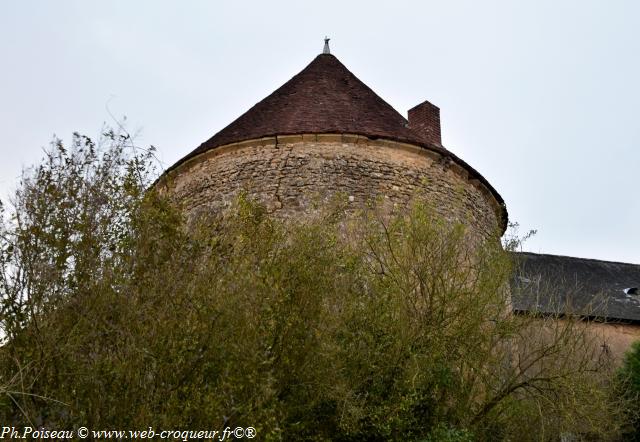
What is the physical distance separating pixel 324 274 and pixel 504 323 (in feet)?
7.82

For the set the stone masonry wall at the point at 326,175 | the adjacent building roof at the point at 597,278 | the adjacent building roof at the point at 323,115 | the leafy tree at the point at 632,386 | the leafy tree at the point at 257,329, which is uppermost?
the adjacent building roof at the point at 323,115

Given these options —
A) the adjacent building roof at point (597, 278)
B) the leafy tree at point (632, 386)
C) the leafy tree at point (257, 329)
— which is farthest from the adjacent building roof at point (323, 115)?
the adjacent building roof at point (597, 278)

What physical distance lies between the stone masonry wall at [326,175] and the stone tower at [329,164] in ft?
0.05

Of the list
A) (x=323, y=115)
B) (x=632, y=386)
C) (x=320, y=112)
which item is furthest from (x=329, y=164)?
(x=632, y=386)

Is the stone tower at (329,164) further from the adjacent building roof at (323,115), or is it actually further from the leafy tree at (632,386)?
the leafy tree at (632,386)

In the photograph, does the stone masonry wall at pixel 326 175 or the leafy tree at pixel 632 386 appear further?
the leafy tree at pixel 632 386

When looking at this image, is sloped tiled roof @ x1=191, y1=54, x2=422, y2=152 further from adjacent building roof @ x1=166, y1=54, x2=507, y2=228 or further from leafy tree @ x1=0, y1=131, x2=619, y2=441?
leafy tree @ x1=0, y1=131, x2=619, y2=441

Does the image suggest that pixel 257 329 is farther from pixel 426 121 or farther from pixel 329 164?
pixel 426 121

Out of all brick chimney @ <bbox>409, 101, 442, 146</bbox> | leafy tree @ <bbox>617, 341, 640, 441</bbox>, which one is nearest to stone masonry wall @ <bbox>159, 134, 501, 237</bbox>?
brick chimney @ <bbox>409, 101, 442, 146</bbox>

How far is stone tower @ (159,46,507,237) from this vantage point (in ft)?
32.2

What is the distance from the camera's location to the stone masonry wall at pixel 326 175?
32.0 ft

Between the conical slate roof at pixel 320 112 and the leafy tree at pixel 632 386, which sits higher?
the conical slate roof at pixel 320 112

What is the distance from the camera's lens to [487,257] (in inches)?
321

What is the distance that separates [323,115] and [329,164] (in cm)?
114
